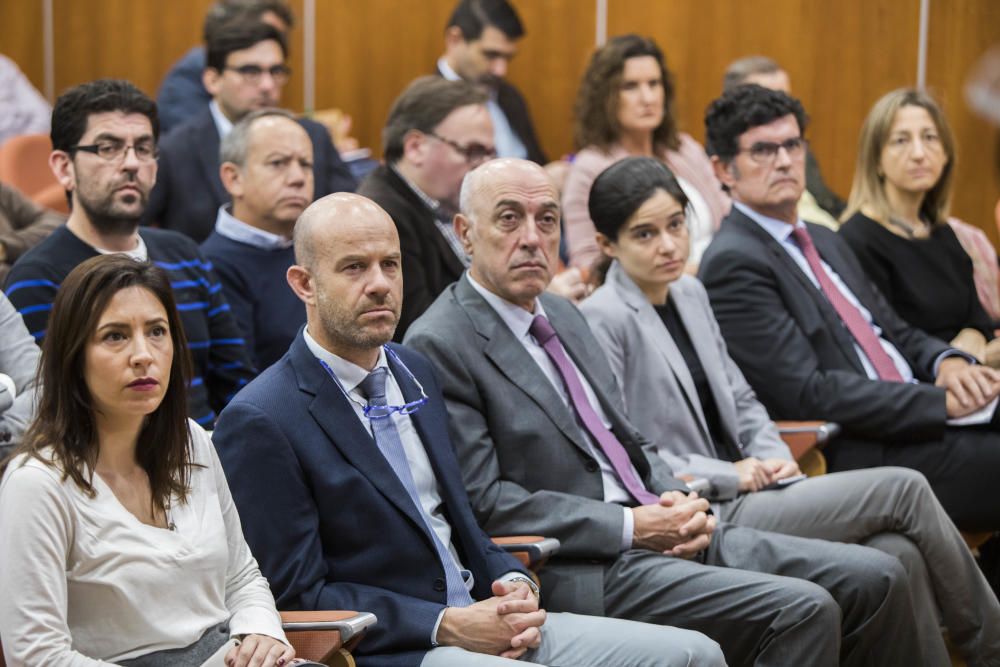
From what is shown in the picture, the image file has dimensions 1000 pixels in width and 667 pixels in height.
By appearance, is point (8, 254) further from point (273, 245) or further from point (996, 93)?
point (996, 93)

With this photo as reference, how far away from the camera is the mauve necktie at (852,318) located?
343cm

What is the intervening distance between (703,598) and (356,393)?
0.75 meters

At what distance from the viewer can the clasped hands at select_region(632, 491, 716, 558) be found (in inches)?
101

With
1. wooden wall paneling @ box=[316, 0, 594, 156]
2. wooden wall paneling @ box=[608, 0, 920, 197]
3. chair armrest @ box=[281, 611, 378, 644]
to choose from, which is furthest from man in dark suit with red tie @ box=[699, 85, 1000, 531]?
wooden wall paneling @ box=[316, 0, 594, 156]

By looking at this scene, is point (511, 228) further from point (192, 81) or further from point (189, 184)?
point (192, 81)

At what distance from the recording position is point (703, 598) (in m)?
2.49

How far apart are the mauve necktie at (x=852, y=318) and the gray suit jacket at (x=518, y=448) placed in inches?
43.6

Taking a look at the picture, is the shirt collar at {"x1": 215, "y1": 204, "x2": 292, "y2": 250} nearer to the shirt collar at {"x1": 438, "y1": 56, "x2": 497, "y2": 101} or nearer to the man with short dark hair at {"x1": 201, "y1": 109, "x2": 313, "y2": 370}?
the man with short dark hair at {"x1": 201, "y1": 109, "x2": 313, "y2": 370}

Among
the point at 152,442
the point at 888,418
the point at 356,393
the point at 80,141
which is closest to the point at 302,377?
the point at 356,393

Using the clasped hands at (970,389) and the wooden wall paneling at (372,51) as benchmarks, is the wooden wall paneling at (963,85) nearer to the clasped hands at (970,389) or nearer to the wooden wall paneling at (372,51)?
the wooden wall paneling at (372,51)

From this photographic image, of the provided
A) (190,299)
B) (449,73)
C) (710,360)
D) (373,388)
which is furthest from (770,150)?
(449,73)

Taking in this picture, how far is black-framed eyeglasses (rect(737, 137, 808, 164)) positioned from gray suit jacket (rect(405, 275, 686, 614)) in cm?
113

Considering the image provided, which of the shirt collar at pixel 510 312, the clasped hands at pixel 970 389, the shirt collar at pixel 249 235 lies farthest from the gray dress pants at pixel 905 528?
the shirt collar at pixel 249 235

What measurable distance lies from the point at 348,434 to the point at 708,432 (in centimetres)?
113
